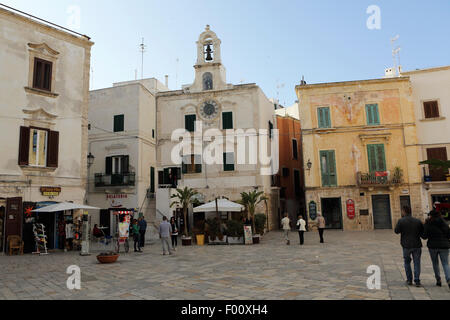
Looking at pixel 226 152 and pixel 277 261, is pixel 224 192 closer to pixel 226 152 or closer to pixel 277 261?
pixel 226 152

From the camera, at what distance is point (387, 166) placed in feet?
78.3

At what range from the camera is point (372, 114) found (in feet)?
80.6

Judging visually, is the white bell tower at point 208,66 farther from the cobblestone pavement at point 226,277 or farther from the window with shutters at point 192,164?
the cobblestone pavement at point 226,277

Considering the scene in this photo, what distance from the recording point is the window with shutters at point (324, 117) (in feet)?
82.3

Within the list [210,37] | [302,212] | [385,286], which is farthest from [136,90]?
[385,286]

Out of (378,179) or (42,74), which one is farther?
(378,179)

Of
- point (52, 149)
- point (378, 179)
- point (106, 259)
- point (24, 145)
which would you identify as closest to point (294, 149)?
point (378, 179)

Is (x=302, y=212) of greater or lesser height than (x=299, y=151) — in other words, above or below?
below

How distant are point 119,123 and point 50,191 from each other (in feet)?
30.7

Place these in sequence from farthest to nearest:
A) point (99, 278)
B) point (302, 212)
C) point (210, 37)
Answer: point (302, 212), point (210, 37), point (99, 278)

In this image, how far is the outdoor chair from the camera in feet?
49.0

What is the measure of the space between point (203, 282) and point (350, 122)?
772 inches

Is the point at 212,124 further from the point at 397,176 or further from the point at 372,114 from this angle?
the point at 397,176

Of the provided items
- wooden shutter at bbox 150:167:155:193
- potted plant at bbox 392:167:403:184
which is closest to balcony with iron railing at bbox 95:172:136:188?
wooden shutter at bbox 150:167:155:193
